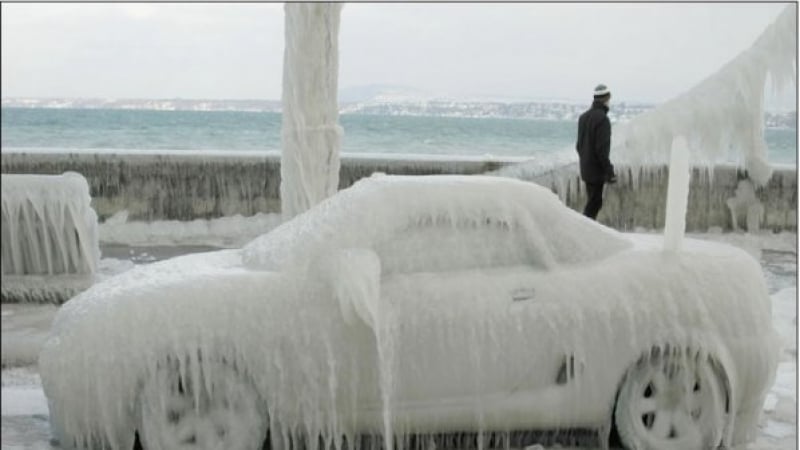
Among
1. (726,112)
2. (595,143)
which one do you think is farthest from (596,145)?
(726,112)

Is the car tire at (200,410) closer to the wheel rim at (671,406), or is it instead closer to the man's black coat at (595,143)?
the wheel rim at (671,406)

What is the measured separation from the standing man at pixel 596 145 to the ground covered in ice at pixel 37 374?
2.04m

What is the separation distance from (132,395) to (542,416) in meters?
2.01

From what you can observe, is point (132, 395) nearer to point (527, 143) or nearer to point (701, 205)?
point (701, 205)

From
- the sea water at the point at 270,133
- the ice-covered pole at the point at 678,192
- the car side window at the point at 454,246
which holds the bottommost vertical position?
the sea water at the point at 270,133

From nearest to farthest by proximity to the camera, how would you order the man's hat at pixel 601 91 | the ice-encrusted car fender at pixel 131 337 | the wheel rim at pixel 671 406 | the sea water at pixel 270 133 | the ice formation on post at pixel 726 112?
the ice-encrusted car fender at pixel 131 337 → the wheel rim at pixel 671 406 → the man's hat at pixel 601 91 → the ice formation on post at pixel 726 112 → the sea water at pixel 270 133

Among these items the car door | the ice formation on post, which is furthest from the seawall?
the car door

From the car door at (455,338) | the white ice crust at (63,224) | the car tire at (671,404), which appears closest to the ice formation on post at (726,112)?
the white ice crust at (63,224)

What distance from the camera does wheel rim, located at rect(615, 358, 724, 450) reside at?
15.1 ft

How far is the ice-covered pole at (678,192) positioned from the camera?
5.07m

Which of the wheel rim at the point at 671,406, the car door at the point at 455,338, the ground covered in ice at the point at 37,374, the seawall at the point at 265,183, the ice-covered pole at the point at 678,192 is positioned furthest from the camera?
the seawall at the point at 265,183

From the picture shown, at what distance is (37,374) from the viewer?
569cm

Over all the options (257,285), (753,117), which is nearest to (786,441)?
(257,285)

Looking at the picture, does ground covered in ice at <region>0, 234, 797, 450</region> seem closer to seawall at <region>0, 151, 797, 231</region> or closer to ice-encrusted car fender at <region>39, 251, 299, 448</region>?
ice-encrusted car fender at <region>39, 251, 299, 448</region>
